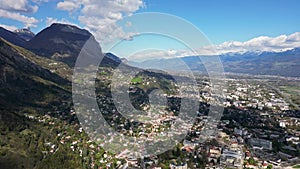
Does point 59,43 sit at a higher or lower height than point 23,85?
higher

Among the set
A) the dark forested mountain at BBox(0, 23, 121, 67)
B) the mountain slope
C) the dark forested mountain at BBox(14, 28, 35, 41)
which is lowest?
the mountain slope

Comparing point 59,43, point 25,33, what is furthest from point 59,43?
point 25,33

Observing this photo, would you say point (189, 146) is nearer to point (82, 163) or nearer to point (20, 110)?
point (82, 163)

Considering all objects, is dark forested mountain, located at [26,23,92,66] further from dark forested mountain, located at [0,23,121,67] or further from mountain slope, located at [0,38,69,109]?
mountain slope, located at [0,38,69,109]

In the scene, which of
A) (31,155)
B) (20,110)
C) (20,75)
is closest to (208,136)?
(31,155)

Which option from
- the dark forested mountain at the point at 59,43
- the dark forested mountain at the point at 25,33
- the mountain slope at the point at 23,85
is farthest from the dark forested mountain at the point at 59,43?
the dark forested mountain at the point at 25,33

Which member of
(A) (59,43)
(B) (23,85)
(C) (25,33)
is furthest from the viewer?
(C) (25,33)

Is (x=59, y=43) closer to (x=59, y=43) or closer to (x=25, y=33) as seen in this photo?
(x=59, y=43)

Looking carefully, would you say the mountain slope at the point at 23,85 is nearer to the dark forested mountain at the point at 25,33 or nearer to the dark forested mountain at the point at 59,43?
the dark forested mountain at the point at 59,43

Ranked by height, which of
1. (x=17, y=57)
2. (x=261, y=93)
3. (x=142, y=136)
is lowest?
(x=142, y=136)

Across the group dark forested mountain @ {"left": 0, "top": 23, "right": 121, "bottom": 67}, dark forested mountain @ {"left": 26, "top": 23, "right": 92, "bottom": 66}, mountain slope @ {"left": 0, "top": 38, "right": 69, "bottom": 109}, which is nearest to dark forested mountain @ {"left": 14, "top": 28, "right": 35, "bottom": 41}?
dark forested mountain @ {"left": 0, "top": 23, "right": 121, "bottom": 67}

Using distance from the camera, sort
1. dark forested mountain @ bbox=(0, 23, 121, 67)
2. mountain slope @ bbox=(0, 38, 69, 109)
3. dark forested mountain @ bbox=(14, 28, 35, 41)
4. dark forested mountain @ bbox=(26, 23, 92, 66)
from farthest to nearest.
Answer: dark forested mountain @ bbox=(14, 28, 35, 41)
dark forested mountain @ bbox=(26, 23, 92, 66)
dark forested mountain @ bbox=(0, 23, 121, 67)
mountain slope @ bbox=(0, 38, 69, 109)
